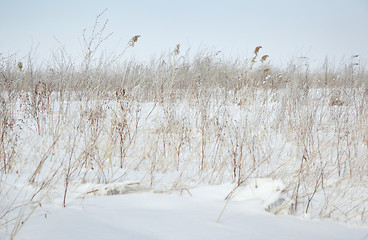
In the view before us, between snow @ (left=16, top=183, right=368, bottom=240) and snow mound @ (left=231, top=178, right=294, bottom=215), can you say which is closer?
snow @ (left=16, top=183, right=368, bottom=240)

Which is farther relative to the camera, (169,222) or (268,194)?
(268,194)

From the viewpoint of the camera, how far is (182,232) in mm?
1304

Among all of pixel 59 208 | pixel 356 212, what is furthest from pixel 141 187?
pixel 356 212

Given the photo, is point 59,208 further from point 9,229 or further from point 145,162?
point 145,162

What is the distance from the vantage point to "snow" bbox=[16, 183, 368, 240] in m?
1.23

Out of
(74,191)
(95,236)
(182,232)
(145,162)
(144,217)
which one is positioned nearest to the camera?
(95,236)

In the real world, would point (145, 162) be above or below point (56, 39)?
below

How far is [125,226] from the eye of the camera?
1318mm

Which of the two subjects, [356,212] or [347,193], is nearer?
[356,212]

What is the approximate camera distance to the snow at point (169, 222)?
123 cm

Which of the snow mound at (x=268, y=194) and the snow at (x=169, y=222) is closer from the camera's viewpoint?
the snow at (x=169, y=222)

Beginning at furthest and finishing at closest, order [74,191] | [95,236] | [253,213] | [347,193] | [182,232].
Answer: [347,193] < [74,191] < [253,213] < [182,232] < [95,236]

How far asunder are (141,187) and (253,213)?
87 cm

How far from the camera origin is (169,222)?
1407 mm
